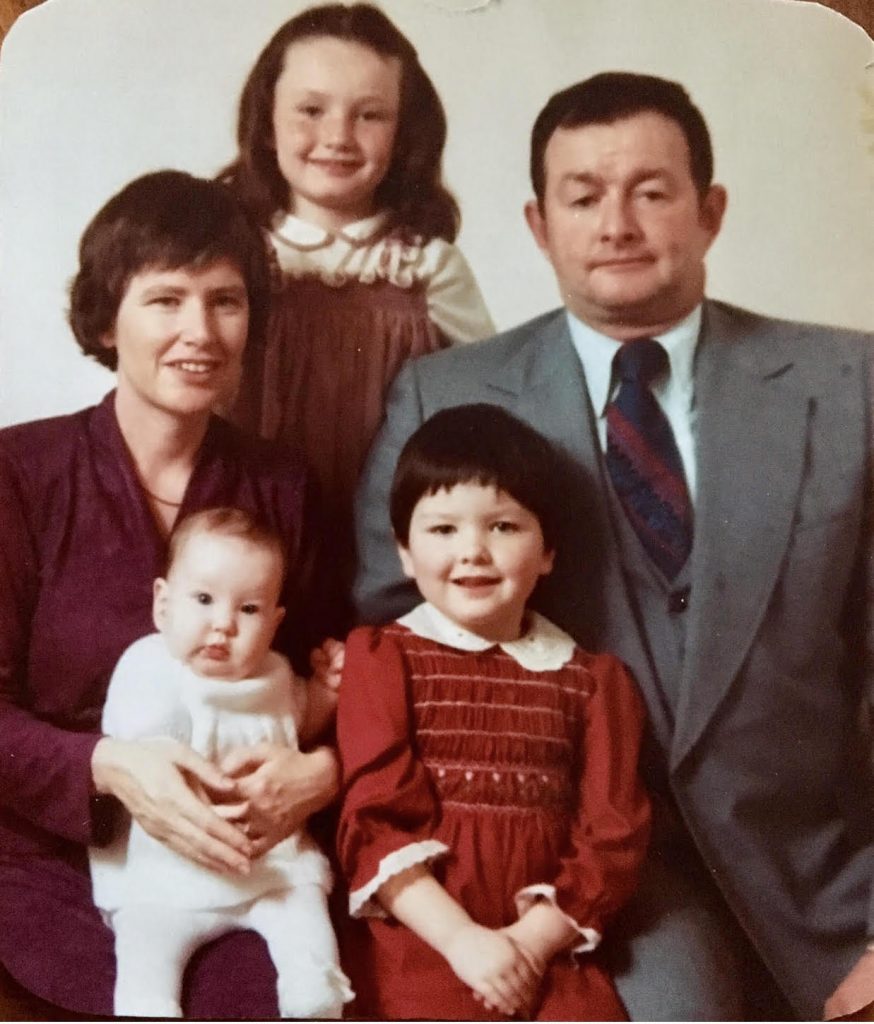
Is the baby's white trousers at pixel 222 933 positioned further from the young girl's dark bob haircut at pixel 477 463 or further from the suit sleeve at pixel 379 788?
the young girl's dark bob haircut at pixel 477 463

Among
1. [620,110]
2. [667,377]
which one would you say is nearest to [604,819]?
[667,377]

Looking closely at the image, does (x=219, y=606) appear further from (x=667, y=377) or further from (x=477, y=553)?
(x=667, y=377)

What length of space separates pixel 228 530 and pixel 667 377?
1.52 ft

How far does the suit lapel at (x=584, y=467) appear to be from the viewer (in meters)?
1.14

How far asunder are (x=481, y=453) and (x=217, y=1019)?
560 millimetres

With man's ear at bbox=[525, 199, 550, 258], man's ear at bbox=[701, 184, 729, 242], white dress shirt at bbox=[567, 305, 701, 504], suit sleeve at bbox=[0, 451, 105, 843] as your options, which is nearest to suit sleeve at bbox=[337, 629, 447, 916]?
suit sleeve at bbox=[0, 451, 105, 843]

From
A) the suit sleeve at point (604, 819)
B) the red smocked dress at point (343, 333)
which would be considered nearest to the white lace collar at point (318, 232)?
the red smocked dress at point (343, 333)

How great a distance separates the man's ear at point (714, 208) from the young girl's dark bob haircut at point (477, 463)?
0.95 feet

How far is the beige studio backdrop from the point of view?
1187 mm

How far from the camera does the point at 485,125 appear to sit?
122 centimetres

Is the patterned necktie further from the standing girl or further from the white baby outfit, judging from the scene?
the white baby outfit

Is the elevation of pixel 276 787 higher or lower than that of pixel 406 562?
lower

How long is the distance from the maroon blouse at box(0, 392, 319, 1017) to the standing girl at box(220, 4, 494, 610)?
6 cm

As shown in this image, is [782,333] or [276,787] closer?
[276,787]
